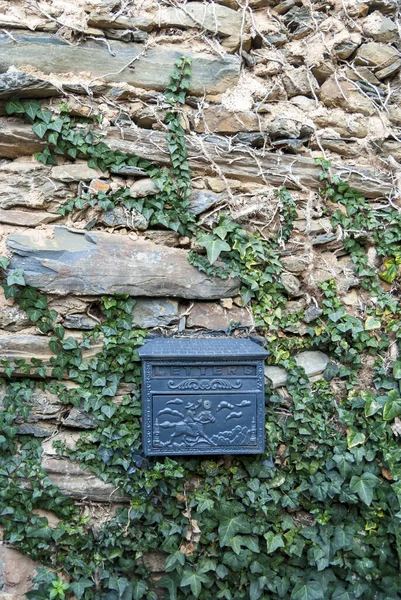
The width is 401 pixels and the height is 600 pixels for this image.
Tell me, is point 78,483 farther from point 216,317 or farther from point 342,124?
point 342,124

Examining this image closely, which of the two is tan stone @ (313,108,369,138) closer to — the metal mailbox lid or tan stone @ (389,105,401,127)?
tan stone @ (389,105,401,127)

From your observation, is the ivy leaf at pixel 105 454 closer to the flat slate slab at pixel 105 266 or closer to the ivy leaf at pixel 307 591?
the flat slate slab at pixel 105 266

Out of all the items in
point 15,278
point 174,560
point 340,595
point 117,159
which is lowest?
point 340,595

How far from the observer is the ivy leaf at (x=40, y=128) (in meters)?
2.43

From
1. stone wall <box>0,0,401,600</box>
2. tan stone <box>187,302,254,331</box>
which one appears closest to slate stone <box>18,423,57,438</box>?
stone wall <box>0,0,401,600</box>

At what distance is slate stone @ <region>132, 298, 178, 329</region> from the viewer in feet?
8.14

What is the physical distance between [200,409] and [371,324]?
1041 millimetres

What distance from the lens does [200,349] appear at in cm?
227

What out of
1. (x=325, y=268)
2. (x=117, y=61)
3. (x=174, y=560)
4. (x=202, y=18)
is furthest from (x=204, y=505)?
(x=202, y=18)

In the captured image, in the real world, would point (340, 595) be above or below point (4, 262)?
below

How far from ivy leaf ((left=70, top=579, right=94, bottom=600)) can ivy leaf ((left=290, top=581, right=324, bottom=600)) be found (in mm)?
952

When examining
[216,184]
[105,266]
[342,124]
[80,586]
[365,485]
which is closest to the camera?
[80,586]

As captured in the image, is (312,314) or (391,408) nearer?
(391,408)

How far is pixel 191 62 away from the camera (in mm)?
2650
